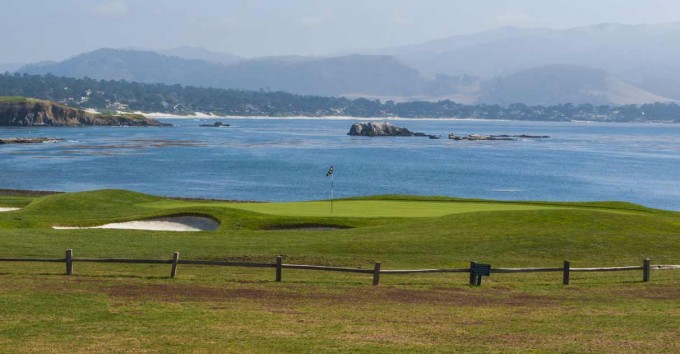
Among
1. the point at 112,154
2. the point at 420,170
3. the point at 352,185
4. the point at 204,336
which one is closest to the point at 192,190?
the point at 352,185

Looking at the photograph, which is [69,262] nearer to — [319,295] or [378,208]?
[319,295]

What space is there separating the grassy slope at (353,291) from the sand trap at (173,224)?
0.76m

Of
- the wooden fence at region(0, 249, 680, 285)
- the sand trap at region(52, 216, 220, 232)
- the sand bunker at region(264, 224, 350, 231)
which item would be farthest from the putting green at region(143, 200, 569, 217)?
the wooden fence at region(0, 249, 680, 285)

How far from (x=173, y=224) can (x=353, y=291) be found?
2276cm

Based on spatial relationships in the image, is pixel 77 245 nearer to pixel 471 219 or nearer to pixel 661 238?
pixel 471 219

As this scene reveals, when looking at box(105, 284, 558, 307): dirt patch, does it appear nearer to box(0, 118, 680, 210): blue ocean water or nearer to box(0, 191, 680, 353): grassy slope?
box(0, 191, 680, 353): grassy slope

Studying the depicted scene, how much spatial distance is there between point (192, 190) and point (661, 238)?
3023 inches

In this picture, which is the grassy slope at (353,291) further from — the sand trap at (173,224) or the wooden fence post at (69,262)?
the sand trap at (173,224)

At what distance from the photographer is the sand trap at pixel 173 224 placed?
157 feet

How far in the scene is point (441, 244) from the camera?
37.4m

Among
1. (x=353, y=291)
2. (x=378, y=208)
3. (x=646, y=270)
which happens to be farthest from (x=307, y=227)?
(x=646, y=270)

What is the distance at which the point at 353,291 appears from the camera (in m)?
28.1

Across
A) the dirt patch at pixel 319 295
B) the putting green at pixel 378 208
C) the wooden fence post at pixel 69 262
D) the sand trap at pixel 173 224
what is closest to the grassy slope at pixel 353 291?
the dirt patch at pixel 319 295

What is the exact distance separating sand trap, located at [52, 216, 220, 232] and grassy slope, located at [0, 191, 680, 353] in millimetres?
764
